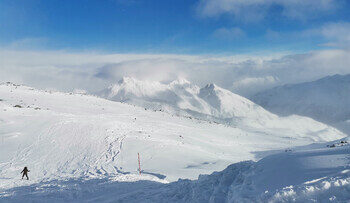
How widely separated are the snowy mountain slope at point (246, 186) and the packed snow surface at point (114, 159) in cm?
5

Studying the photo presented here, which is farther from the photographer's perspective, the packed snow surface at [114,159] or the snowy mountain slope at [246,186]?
the packed snow surface at [114,159]

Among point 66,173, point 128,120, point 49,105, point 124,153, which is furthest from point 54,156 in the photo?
point 49,105

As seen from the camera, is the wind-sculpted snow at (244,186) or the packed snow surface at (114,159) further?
the packed snow surface at (114,159)

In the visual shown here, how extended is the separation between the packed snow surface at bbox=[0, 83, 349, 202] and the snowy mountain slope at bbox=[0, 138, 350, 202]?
0.16 ft

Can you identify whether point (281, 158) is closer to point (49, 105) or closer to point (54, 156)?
point (54, 156)

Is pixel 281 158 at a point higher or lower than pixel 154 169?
higher

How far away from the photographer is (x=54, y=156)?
2216 cm

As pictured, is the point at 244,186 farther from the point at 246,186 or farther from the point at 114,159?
the point at 114,159

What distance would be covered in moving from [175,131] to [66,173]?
17.4m

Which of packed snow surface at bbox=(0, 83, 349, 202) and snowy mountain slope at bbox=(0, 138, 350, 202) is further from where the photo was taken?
packed snow surface at bbox=(0, 83, 349, 202)

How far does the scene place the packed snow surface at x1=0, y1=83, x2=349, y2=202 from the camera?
34.5 feet

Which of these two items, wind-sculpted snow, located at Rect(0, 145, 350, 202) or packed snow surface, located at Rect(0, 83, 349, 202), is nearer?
wind-sculpted snow, located at Rect(0, 145, 350, 202)

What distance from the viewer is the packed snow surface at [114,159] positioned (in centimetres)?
1051

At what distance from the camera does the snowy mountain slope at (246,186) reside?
734cm
